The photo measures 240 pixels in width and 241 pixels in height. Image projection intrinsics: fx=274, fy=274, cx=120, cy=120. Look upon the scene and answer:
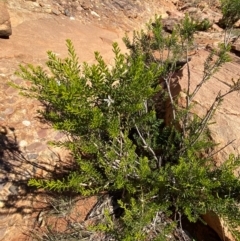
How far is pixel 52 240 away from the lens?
2.45 meters

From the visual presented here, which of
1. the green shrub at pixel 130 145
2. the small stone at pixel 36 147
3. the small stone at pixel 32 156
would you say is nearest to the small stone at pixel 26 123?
the small stone at pixel 36 147

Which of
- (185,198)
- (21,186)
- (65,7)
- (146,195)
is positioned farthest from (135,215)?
(65,7)

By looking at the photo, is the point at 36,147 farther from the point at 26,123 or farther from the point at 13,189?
the point at 13,189

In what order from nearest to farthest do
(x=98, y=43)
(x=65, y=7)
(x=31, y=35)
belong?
(x=31, y=35), (x=98, y=43), (x=65, y=7)

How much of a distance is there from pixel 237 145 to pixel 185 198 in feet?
2.88

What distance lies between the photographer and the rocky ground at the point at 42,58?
292 centimetres

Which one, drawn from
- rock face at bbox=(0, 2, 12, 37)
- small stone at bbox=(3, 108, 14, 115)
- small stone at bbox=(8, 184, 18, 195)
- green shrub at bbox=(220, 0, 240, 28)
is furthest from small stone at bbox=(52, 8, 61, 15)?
green shrub at bbox=(220, 0, 240, 28)

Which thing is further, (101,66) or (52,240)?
(52,240)

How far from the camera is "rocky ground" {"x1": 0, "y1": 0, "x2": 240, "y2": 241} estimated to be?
9.57 feet

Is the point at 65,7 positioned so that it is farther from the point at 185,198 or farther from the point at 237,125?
the point at 185,198

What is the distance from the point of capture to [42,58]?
197 inches

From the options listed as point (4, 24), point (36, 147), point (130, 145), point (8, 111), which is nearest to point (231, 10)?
point (130, 145)

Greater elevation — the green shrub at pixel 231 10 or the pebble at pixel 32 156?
the green shrub at pixel 231 10

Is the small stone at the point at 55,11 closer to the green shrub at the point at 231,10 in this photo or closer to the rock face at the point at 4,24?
the rock face at the point at 4,24
